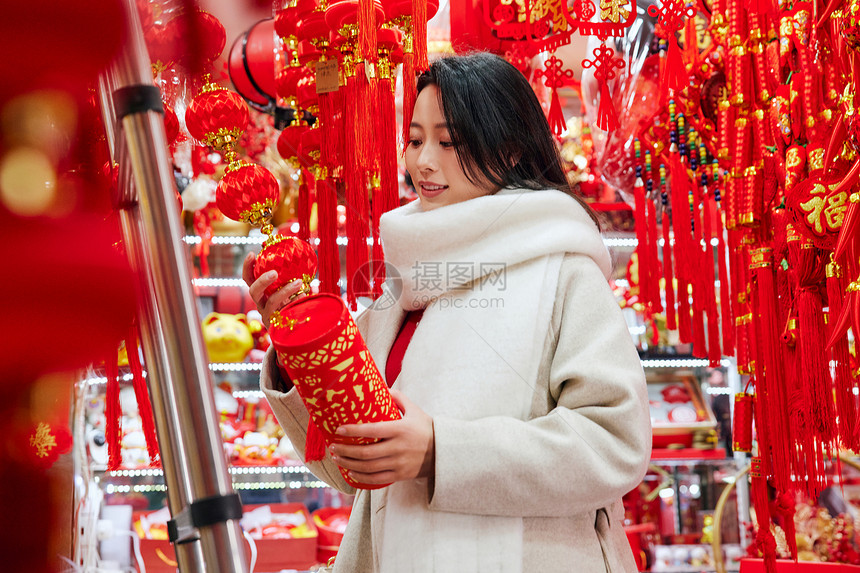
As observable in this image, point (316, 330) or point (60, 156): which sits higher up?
point (60, 156)

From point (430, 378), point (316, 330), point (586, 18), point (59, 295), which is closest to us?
point (59, 295)

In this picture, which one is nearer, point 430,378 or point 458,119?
point 430,378

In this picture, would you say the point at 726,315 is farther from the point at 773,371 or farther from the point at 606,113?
the point at 606,113

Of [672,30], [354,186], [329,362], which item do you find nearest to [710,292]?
[672,30]

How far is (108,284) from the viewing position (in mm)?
245

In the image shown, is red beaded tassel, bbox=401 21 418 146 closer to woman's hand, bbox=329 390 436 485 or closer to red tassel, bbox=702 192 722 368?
woman's hand, bbox=329 390 436 485

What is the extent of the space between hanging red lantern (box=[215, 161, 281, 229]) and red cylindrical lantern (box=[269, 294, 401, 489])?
33cm

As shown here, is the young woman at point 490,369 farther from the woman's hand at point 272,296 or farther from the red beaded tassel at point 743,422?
the red beaded tassel at point 743,422

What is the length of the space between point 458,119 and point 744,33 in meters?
0.78

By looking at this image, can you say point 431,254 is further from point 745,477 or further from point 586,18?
point 745,477

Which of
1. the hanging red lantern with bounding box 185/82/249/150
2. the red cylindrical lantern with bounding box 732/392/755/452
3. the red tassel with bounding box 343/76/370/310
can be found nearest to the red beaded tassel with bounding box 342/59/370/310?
the red tassel with bounding box 343/76/370/310

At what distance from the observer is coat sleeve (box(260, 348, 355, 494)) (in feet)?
3.25

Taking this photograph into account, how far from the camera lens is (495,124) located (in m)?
1.01

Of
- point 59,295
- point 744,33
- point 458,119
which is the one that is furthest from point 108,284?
point 744,33
